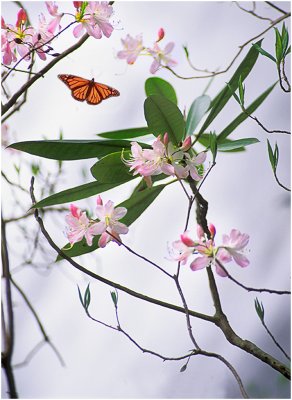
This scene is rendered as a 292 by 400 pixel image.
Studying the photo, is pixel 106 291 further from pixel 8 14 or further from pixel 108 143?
pixel 108 143

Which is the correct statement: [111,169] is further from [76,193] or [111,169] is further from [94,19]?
[94,19]

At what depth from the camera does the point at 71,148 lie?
33.2 inches

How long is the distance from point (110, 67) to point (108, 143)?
858mm

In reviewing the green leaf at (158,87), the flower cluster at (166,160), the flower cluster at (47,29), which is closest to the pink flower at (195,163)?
the flower cluster at (166,160)

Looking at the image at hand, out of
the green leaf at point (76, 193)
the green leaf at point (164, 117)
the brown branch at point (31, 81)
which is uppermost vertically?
the brown branch at point (31, 81)

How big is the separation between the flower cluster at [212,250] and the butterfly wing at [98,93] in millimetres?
307

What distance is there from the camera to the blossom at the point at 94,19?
0.80m

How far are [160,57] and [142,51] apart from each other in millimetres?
31

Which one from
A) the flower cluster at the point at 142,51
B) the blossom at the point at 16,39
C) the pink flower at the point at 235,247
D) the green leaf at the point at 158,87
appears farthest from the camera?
the green leaf at the point at 158,87

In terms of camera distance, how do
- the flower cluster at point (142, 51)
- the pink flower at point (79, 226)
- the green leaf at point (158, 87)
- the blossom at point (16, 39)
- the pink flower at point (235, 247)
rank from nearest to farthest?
the pink flower at point (235, 247)
the pink flower at point (79, 226)
the blossom at point (16, 39)
the flower cluster at point (142, 51)
the green leaf at point (158, 87)

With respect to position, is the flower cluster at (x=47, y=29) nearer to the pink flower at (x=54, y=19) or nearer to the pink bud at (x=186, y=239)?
the pink flower at (x=54, y=19)

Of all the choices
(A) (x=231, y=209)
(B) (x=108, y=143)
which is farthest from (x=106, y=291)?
(B) (x=108, y=143)

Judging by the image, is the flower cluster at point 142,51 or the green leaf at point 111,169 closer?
the green leaf at point 111,169

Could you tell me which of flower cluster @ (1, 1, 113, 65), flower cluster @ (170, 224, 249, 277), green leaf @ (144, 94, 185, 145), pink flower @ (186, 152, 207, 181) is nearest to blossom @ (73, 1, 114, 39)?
flower cluster @ (1, 1, 113, 65)
